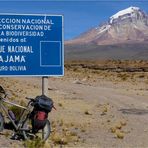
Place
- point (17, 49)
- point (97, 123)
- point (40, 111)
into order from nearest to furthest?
1. point (40, 111)
2. point (17, 49)
3. point (97, 123)

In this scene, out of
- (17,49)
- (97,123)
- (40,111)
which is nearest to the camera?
(40,111)

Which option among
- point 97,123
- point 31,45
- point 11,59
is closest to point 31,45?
point 31,45

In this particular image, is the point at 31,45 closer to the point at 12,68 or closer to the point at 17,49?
the point at 17,49

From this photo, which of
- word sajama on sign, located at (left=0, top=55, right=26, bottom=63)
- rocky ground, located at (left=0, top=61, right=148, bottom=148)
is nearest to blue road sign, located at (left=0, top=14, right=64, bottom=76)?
word sajama on sign, located at (left=0, top=55, right=26, bottom=63)

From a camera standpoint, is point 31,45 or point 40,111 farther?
point 31,45

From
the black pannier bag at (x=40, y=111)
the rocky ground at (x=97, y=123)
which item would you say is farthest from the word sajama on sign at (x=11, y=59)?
the rocky ground at (x=97, y=123)

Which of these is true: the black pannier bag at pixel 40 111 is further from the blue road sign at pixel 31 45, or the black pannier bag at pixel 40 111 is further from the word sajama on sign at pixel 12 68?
the word sajama on sign at pixel 12 68

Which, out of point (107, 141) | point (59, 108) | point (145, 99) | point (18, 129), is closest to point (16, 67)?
point (18, 129)

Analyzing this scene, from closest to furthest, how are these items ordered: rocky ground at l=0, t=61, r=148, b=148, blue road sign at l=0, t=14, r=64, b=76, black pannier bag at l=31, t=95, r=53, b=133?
black pannier bag at l=31, t=95, r=53, b=133 < blue road sign at l=0, t=14, r=64, b=76 < rocky ground at l=0, t=61, r=148, b=148

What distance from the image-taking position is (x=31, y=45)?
1191cm

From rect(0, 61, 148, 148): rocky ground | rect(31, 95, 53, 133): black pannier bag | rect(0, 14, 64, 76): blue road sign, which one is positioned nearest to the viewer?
rect(31, 95, 53, 133): black pannier bag

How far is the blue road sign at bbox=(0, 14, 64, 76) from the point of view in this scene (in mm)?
11836

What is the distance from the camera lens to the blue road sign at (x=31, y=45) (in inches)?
466

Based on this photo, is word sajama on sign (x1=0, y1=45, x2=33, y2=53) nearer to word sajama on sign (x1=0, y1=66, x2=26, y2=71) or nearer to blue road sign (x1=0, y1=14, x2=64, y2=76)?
blue road sign (x1=0, y1=14, x2=64, y2=76)
